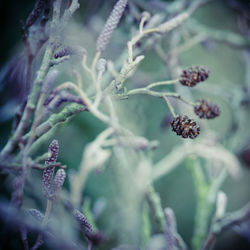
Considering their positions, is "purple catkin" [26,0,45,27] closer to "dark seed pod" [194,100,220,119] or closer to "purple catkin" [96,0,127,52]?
"purple catkin" [96,0,127,52]

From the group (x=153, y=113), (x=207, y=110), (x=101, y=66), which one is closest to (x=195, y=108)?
(x=207, y=110)

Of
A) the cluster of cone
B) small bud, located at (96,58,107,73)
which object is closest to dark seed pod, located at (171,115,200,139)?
the cluster of cone

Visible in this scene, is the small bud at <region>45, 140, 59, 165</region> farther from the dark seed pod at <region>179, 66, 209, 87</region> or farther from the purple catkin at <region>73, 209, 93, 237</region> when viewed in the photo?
the dark seed pod at <region>179, 66, 209, 87</region>

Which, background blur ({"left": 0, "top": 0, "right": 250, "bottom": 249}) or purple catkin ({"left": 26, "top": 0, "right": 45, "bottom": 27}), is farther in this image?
background blur ({"left": 0, "top": 0, "right": 250, "bottom": 249})

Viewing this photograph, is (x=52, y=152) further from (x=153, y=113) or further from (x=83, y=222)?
(x=153, y=113)

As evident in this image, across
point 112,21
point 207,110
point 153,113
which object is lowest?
point 153,113

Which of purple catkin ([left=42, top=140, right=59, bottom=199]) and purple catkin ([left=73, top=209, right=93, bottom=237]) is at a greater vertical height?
purple catkin ([left=42, top=140, right=59, bottom=199])

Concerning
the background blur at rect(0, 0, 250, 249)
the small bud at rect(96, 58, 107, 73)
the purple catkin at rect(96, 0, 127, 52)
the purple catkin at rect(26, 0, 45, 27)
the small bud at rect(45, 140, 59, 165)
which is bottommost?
the background blur at rect(0, 0, 250, 249)

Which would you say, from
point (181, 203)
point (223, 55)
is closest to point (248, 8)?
point (223, 55)

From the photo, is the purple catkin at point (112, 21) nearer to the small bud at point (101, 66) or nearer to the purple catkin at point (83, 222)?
the small bud at point (101, 66)

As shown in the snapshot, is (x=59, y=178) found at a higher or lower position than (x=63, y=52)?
lower
